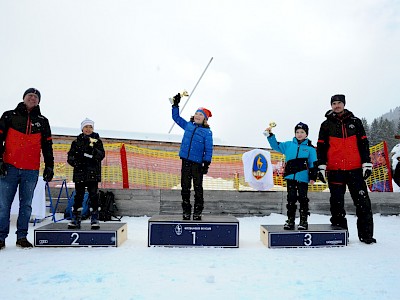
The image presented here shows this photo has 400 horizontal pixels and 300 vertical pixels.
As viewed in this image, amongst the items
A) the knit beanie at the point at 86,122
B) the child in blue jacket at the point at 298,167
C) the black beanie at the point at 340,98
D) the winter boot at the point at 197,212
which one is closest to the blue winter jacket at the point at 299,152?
the child in blue jacket at the point at 298,167

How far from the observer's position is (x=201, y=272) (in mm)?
3668

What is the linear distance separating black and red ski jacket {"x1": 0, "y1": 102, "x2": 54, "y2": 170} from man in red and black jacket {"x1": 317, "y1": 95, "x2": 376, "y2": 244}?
456 cm

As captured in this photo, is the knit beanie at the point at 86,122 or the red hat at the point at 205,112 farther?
the red hat at the point at 205,112

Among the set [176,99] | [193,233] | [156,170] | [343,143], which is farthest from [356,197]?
[156,170]

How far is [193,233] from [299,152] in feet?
7.27

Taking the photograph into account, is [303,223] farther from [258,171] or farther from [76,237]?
[258,171]

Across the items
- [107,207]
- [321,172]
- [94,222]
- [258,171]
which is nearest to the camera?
[94,222]

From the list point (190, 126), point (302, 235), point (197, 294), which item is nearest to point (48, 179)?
point (190, 126)

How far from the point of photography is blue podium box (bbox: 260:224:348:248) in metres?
5.03

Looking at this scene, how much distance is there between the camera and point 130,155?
10.5 metres

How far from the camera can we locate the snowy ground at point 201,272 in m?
2.97

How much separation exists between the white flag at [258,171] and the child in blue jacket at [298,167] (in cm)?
333

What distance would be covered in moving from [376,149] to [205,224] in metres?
6.88

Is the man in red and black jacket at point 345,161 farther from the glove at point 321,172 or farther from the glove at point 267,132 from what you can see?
the glove at point 267,132
